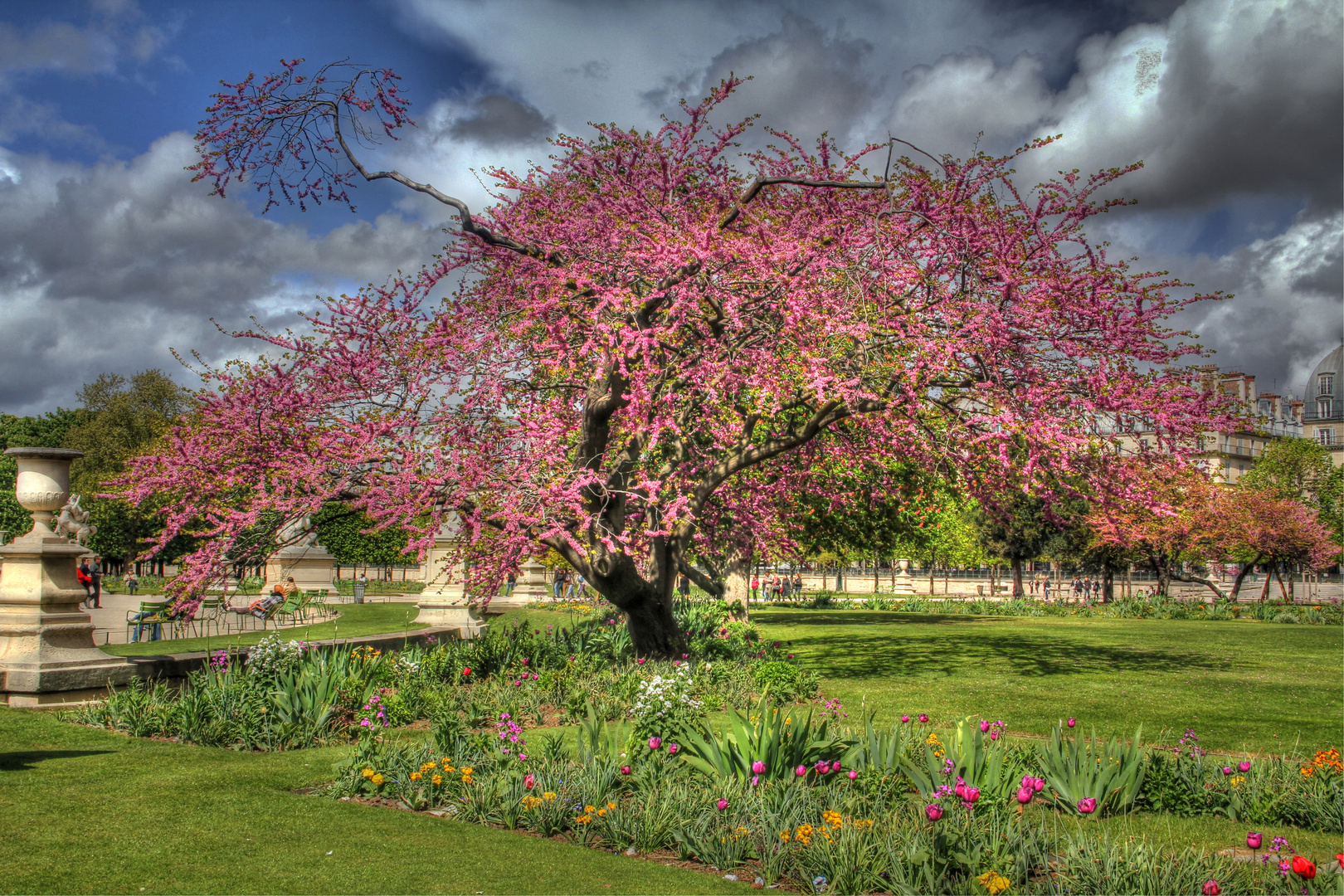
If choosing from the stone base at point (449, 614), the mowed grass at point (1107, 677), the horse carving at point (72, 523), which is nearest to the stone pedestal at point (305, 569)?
the stone base at point (449, 614)

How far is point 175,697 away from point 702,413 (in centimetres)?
674

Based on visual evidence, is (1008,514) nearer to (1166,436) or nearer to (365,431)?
(1166,436)

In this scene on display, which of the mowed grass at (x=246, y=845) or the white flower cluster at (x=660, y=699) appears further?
the white flower cluster at (x=660, y=699)

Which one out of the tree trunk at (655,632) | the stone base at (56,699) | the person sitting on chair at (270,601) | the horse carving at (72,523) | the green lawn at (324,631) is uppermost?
the horse carving at (72,523)

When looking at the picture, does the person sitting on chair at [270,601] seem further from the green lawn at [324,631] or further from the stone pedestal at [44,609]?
the stone pedestal at [44,609]

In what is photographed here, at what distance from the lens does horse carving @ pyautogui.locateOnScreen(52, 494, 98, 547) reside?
957cm

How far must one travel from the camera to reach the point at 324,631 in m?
18.8

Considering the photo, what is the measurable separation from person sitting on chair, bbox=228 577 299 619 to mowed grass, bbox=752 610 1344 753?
38.3ft

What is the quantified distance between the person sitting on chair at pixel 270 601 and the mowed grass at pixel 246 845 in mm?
13093

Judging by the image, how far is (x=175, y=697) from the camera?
959 centimetres

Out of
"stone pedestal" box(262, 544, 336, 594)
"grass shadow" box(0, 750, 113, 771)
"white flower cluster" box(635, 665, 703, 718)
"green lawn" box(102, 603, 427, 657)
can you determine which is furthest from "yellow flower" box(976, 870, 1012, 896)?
"stone pedestal" box(262, 544, 336, 594)

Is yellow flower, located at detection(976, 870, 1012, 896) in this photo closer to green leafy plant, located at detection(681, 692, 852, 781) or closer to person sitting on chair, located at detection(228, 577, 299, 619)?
green leafy plant, located at detection(681, 692, 852, 781)

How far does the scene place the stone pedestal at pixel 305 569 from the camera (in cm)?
2666

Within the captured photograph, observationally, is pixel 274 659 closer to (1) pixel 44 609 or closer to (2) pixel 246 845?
(1) pixel 44 609
